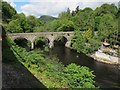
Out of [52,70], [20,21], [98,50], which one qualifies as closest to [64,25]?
[20,21]

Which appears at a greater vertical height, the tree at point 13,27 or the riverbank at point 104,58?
the tree at point 13,27

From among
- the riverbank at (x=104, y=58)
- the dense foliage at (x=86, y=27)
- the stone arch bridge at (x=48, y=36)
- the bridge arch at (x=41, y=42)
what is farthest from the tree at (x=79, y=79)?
the bridge arch at (x=41, y=42)

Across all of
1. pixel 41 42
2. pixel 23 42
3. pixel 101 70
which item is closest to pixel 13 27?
pixel 23 42

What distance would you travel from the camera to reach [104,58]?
39375 millimetres

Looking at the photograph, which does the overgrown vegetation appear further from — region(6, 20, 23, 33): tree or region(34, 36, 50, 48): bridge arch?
region(34, 36, 50, 48): bridge arch

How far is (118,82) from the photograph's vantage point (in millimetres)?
27312

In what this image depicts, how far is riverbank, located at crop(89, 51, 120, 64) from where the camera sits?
123ft

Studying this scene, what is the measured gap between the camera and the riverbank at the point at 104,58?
123 ft

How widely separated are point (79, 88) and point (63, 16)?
60690mm

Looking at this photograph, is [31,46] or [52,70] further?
[31,46]

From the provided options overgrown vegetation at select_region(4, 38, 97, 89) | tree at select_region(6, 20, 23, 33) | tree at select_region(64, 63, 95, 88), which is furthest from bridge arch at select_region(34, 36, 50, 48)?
tree at select_region(64, 63, 95, 88)

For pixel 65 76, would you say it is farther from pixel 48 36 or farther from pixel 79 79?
pixel 48 36

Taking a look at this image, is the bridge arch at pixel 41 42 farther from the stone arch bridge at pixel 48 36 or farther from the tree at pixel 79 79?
the tree at pixel 79 79

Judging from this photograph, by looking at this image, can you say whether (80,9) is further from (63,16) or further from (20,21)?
(20,21)
